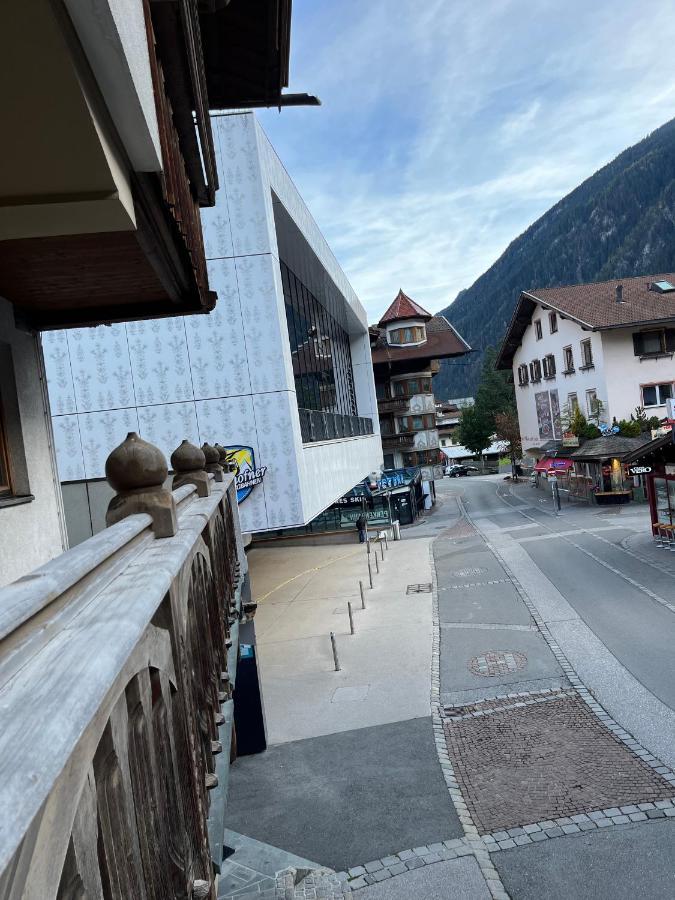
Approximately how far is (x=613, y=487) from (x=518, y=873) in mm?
34316

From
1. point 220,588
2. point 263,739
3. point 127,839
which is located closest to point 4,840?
point 127,839

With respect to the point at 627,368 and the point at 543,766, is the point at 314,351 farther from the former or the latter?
the point at 627,368

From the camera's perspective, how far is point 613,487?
130ft

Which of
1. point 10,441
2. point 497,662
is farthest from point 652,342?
point 10,441

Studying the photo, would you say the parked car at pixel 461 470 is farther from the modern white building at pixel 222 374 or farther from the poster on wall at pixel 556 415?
the modern white building at pixel 222 374

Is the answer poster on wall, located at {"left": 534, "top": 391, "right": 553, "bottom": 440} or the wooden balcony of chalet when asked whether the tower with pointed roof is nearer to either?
the wooden balcony of chalet

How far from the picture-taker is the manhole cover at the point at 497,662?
47.5 ft

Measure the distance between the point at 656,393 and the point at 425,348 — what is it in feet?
67.3

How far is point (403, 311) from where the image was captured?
194 feet

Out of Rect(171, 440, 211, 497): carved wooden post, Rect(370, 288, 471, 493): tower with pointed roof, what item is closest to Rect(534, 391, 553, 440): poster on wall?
Rect(370, 288, 471, 493): tower with pointed roof

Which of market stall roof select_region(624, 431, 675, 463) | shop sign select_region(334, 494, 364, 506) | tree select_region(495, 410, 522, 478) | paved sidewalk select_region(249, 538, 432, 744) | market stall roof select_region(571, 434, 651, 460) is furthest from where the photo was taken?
tree select_region(495, 410, 522, 478)

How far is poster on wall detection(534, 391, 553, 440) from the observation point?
50688mm

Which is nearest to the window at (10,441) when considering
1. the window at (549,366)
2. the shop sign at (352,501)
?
the shop sign at (352,501)

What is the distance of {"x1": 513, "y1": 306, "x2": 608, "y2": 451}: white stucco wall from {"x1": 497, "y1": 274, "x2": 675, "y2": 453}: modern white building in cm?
6
